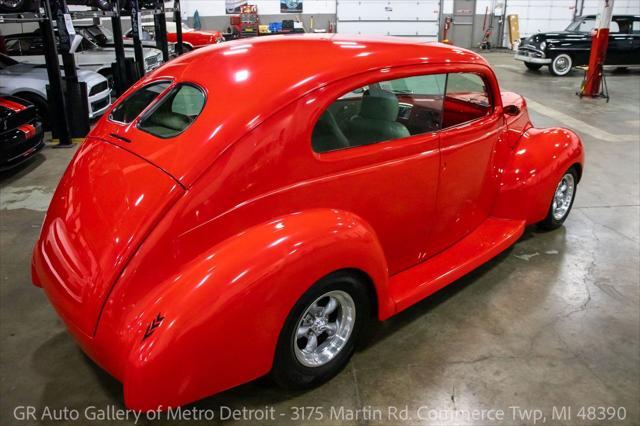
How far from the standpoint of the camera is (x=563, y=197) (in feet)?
13.6

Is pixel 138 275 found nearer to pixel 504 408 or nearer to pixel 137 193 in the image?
pixel 137 193

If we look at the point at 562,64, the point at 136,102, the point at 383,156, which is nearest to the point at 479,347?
the point at 383,156

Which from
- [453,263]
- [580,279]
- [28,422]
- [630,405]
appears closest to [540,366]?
[630,405]

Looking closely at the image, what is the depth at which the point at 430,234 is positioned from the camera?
294 centimetres

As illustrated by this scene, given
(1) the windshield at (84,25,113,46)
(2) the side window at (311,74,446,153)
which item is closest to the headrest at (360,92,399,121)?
(2) the side window at (311,74,446,153)

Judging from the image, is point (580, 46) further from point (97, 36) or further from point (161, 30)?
point (97, 36)

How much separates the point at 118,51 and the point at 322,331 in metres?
7.55

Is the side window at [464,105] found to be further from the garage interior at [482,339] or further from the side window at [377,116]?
the garage interior at [482,339]

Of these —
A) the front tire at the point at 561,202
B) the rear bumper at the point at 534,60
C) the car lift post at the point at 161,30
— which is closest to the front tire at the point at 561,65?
the rear bumper at the point at 534,60

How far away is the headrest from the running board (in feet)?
2.97

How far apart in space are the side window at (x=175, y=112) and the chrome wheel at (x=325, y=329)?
106cm

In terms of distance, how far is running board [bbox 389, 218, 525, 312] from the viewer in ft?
8.82

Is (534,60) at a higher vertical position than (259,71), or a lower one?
lower

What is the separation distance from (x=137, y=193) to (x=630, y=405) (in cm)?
250
